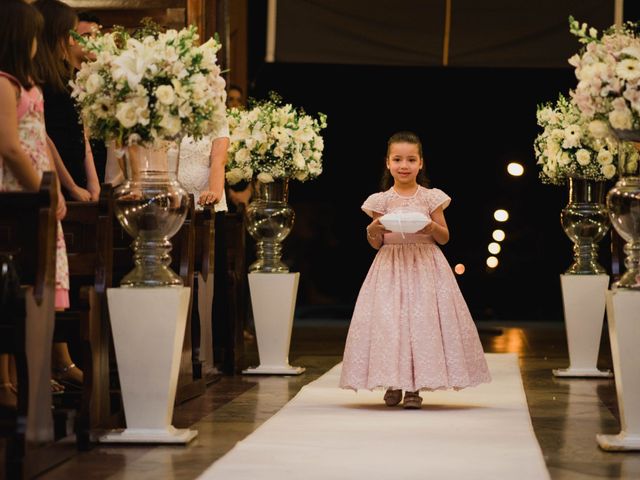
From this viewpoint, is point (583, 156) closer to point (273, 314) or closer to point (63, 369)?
point (273, 314)

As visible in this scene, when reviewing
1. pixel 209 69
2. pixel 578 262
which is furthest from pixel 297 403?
pixel 578 262

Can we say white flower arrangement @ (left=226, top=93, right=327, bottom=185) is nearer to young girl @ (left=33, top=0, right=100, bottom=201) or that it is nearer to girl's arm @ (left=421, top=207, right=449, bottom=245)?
young girl @ (left=33, top=0, right=100, bottom=201)

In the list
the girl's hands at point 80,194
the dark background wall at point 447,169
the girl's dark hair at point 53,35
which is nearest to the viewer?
the girl's dark hair at point 53,35

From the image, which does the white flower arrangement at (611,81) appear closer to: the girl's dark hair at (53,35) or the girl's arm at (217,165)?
the girl's dark hair at (53,35)

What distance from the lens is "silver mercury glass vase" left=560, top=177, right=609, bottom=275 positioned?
806 cm

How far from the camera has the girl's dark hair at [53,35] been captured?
548 cm

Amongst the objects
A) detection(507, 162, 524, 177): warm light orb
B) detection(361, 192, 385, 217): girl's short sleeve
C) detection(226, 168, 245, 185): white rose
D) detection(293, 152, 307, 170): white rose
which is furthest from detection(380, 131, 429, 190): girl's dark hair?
detection(507, 162, 524, 177): warm light orb

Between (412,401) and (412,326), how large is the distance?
34cm

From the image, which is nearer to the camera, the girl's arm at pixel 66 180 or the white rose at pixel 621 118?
the white rose at pixel 621 118

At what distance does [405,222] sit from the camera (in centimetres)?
613

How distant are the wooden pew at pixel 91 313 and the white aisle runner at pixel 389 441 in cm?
60

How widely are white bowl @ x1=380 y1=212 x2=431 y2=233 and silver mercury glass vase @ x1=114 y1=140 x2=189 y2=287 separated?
1.05m

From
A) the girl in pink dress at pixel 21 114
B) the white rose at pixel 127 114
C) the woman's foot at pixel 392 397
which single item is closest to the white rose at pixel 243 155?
the woman's foot at pixel 392 397

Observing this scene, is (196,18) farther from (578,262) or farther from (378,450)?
(378,450)
